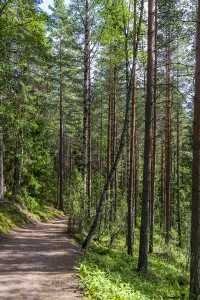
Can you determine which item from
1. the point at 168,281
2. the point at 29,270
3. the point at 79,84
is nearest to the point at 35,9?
the point at 29,270

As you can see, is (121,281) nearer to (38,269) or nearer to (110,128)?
(38,269)

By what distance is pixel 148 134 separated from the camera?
25.8 ft

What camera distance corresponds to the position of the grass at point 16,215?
11468 mm

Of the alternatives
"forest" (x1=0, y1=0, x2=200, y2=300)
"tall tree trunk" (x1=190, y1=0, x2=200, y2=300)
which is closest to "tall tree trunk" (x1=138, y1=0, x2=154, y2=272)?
"forest" (x1=0, y1=0, x2=200, y2=300)

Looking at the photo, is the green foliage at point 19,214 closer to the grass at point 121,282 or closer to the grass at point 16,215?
the grass at point 16,215

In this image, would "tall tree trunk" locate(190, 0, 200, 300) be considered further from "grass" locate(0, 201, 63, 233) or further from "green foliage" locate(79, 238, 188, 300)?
"grass" locate(0, 201, 63, 233)

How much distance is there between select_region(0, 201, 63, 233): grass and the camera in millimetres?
11468

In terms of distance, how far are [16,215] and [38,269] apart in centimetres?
759

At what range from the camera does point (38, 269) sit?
6.43 metres

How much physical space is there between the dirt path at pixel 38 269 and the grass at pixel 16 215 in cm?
171

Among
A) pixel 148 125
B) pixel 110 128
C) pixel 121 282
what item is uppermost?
pixel 110 128

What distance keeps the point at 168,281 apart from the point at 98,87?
16.7 metres

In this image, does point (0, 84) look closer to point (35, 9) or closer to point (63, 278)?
point (35, 9)

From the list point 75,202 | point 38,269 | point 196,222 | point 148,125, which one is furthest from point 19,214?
point 196,222
